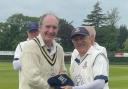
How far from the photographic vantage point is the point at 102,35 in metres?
106

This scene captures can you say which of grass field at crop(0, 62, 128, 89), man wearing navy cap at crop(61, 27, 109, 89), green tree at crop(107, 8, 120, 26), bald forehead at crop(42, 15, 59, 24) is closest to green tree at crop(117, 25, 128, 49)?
green tree at crop(107, 8, 120, 26)

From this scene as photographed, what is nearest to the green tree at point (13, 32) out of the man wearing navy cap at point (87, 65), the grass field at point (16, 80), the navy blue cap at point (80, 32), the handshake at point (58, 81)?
the grass field at point (16, 80)

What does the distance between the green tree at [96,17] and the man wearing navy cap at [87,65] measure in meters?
107

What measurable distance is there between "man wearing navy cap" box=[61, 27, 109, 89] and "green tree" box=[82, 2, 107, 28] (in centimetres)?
10700

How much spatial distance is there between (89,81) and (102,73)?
Result: 0.25 m

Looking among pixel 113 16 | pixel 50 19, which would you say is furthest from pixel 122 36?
pixel 50 19

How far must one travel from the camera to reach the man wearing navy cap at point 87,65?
654 centimetres

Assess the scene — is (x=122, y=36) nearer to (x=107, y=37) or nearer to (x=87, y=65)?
(x=107, y=37)

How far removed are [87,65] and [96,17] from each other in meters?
110

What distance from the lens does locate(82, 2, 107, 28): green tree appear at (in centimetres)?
11488

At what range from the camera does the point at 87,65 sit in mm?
6797

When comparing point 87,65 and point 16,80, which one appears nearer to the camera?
point 87,65

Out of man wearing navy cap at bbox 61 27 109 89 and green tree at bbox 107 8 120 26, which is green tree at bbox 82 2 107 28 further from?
man wearing navy cap at bbox 61 27 109 89

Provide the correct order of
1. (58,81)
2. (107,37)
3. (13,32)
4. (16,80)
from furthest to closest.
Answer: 1. (13,32)
2. (107,37)
3. (16,80)
4. (58,81)
